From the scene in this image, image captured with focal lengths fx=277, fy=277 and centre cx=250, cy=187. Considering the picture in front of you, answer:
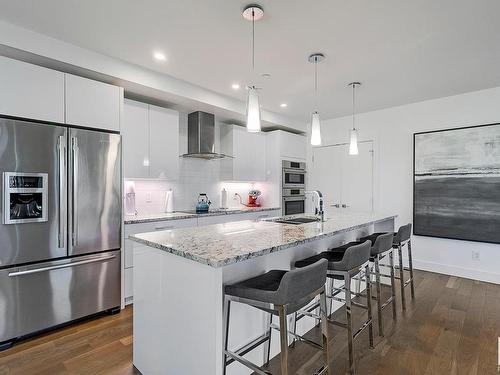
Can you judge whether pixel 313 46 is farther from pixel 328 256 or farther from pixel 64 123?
pixel 64 123

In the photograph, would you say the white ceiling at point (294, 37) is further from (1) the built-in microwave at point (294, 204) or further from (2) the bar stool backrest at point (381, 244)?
(1) the built-in microwave at point (294, 204)

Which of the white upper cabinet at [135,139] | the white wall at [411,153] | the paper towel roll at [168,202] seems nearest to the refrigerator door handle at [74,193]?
the white upper cabinet at [135,139]

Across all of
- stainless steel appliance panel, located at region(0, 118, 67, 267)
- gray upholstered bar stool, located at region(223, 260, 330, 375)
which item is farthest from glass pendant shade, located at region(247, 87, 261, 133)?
stainless steel appliance panel, located at region(0, 118, 67, 267)

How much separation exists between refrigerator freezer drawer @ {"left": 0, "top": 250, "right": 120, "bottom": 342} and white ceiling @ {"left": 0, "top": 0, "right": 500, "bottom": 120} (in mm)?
2006

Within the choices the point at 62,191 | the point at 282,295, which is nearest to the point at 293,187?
the point at 62,191

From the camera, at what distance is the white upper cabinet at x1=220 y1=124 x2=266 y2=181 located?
4.49 meters

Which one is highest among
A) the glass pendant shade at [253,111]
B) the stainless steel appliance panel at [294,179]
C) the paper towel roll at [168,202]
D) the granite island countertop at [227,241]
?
the glass pendant shade at [253,111]

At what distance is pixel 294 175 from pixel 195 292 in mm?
3936

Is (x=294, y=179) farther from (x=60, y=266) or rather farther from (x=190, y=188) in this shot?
(x=60, y=266)

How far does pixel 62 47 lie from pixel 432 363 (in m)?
3.91

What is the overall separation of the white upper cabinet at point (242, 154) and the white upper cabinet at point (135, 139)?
4.82 ft

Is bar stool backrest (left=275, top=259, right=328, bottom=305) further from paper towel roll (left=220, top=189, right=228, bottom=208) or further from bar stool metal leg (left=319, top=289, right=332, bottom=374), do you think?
paper towel roll (left=220, top=189, right=228, bottom=208)

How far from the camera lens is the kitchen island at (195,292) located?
4.71 feet

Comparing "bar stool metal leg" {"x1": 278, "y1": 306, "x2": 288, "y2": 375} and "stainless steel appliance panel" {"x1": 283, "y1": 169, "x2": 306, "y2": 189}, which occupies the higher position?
"stainless steel appliance panel" {"x1": 283, "y1": 169, "x2": 306, "y2": 189}
